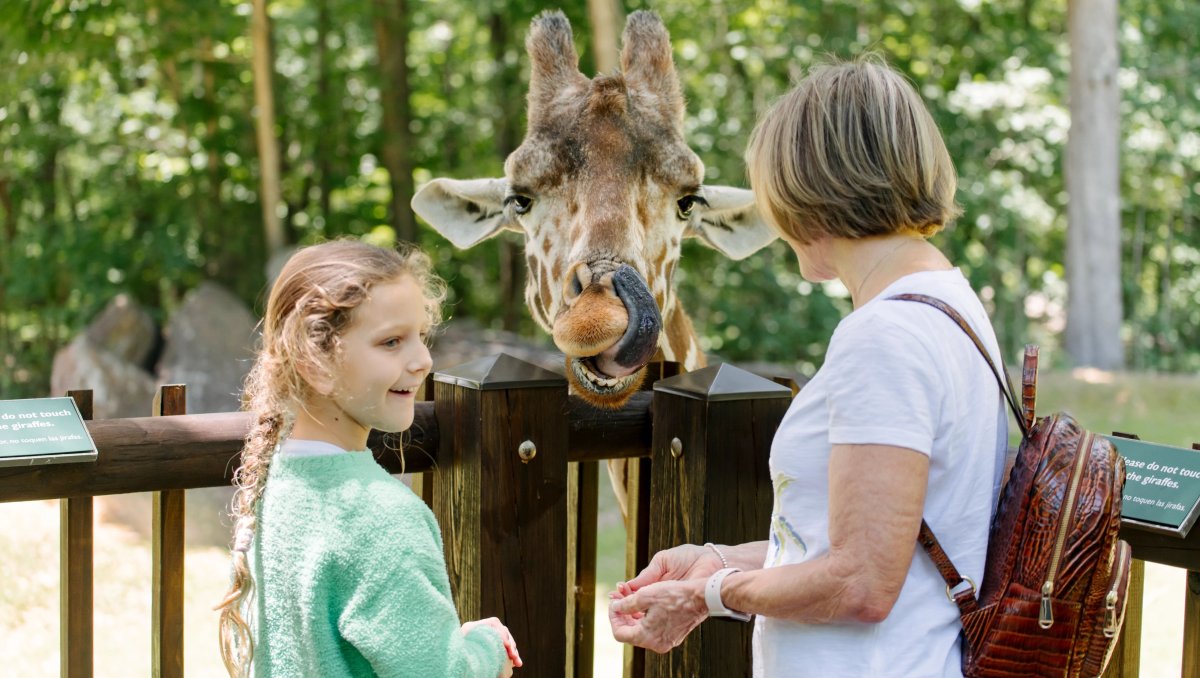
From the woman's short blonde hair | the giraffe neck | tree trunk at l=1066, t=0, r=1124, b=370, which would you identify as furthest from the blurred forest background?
the woman's short blonde hair

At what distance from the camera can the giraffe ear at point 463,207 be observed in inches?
176

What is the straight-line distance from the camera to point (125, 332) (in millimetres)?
13281

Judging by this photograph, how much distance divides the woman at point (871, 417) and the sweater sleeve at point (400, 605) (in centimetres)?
54

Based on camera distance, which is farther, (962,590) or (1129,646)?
(1129,646)

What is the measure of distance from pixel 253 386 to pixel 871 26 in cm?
1384

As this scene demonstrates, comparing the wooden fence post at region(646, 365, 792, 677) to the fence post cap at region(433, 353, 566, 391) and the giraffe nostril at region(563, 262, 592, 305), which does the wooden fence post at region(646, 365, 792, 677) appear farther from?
the giraffe nostril at region(563, 262, 592, 305)

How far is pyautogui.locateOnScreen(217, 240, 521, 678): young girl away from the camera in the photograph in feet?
6.11

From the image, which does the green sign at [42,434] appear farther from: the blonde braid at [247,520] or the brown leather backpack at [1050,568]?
the brown leather backpack at [1050,568]

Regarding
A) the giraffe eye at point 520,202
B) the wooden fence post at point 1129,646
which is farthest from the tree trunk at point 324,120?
the wooden fence post at point 1129,646

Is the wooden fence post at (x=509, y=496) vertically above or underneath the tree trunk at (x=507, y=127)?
underneath

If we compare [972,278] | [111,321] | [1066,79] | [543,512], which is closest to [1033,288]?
[972,278]

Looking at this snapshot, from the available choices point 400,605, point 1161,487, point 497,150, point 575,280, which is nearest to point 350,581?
point 400,605

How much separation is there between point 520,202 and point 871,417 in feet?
8.30

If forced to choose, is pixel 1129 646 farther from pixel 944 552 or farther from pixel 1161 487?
pixel 944 552
